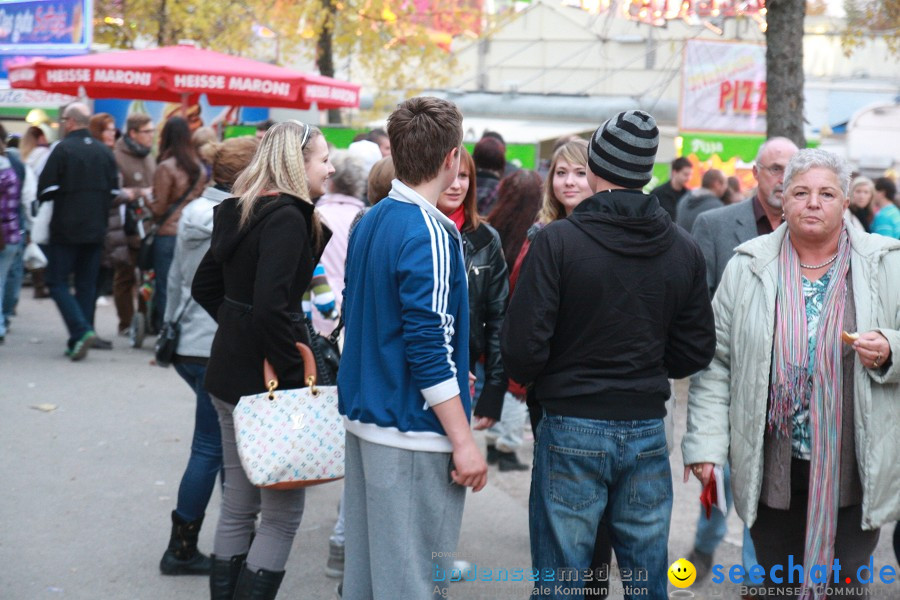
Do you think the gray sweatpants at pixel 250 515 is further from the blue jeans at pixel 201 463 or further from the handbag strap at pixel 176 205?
the handbag strap at pixel 176 205

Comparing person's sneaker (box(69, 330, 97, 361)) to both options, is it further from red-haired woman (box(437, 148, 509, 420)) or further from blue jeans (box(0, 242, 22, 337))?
red-haired woman (box(437, 148, 509, 420))

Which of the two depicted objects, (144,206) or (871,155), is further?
(871,155)

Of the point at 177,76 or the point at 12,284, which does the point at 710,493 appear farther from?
the point at 177,76

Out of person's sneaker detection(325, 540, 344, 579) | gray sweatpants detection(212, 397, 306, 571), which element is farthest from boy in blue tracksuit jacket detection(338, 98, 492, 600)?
person's sneaker detection(325, 540, 344, 579)

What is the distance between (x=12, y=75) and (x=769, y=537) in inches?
445

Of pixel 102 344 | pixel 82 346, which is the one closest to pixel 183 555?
pixel 82 346

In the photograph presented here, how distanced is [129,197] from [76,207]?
0.89 metres

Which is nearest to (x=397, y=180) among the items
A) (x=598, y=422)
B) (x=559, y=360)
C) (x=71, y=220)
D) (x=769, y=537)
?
(x=559, y=360)

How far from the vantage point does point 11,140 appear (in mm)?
12930

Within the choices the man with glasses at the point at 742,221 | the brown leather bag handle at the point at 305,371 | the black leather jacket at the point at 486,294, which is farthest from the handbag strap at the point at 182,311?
the man with glasses at the point at 742,221

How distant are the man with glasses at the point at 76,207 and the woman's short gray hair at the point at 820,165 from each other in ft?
22.7

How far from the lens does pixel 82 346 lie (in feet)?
30.9

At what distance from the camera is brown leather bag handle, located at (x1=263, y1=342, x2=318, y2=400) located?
3.89 m

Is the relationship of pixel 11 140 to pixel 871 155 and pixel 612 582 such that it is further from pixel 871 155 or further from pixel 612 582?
pixel 871 155
